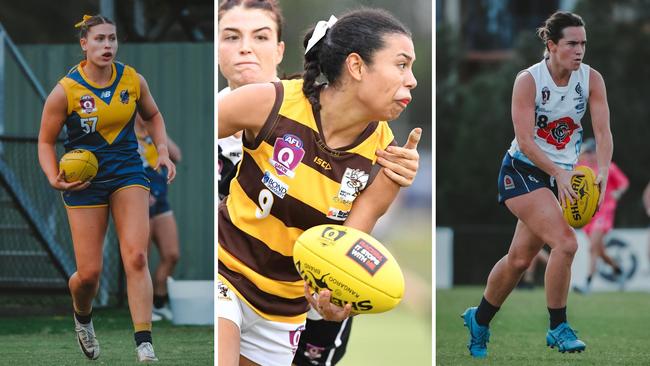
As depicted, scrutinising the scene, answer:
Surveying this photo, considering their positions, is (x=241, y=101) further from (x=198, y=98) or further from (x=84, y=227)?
(x=84, y=227)

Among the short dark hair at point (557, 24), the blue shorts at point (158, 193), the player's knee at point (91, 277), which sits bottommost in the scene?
the player's knee at point (91, 277)

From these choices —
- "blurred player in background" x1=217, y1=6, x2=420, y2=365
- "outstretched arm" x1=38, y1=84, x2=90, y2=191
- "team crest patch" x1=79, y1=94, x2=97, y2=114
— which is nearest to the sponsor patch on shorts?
"blurred player in background" x1=217, y1=6, x2=420, y2=365

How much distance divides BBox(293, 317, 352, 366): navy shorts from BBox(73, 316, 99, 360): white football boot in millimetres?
915

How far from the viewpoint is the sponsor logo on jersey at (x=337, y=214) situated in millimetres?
3274

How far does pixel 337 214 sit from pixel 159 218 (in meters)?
0.90

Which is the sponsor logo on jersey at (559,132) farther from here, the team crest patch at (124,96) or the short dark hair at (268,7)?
the team crest patch at (124,96)

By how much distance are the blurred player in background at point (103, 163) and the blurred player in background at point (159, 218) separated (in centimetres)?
3

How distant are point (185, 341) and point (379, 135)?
1.02 meters

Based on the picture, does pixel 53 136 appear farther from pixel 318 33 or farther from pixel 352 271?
pixel 352 271

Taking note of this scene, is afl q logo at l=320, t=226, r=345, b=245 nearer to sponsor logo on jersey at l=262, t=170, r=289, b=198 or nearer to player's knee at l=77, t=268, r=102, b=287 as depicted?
sponsor logo on jersey at l=262, t=170, r=289, b=198

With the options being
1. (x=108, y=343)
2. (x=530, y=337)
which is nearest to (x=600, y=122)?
(x=530, y=337)

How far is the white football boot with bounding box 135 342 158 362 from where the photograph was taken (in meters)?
3.73

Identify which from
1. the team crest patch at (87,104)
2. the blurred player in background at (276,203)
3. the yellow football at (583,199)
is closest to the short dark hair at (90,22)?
the team crest patch at (87,104)

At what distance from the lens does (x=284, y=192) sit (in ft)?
10.6
